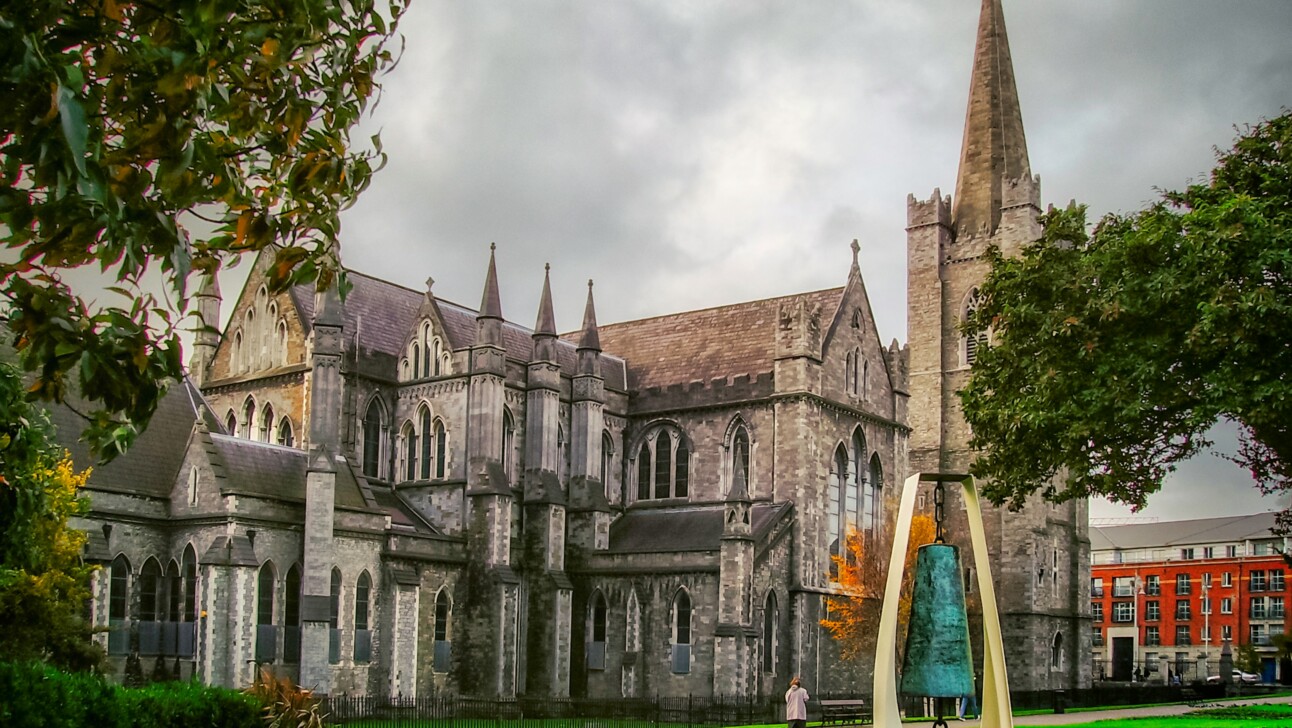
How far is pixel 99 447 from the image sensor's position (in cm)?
1114

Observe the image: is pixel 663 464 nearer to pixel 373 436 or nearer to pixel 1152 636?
pixel 373 436

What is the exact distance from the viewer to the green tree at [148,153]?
8.45 meters

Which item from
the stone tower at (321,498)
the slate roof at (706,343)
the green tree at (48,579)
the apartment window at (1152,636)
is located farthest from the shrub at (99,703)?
the apartment window at (1152,636)

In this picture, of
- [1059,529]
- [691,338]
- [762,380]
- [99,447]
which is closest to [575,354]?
[691,338]

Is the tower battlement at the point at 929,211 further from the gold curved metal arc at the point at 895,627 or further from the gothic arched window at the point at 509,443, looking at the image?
the gold curved metal arc at the point at 895,627

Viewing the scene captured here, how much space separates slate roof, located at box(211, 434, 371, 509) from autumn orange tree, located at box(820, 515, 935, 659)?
1729cm

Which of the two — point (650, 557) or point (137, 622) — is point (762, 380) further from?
point (137, 622)

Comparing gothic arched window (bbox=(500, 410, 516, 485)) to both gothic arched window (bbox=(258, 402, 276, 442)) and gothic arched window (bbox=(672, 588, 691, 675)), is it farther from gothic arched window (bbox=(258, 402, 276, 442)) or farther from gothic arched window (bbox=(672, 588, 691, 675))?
gothic arched window (bbox=(258, 402, 276, 442))

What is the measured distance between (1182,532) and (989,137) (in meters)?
54.6

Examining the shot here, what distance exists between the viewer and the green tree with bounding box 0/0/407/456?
845 cm

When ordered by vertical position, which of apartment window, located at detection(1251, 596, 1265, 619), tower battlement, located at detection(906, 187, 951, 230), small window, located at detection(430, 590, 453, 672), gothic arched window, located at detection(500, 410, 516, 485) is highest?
tower battlement, located at detection(906, 187, 951, 230)

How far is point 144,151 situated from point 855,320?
46200mm

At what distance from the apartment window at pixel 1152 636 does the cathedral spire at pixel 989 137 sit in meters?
54.0

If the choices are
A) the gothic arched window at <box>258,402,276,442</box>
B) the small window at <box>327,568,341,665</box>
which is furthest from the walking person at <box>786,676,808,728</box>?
the gothic arched window at <box>258,402,276,442</box>
